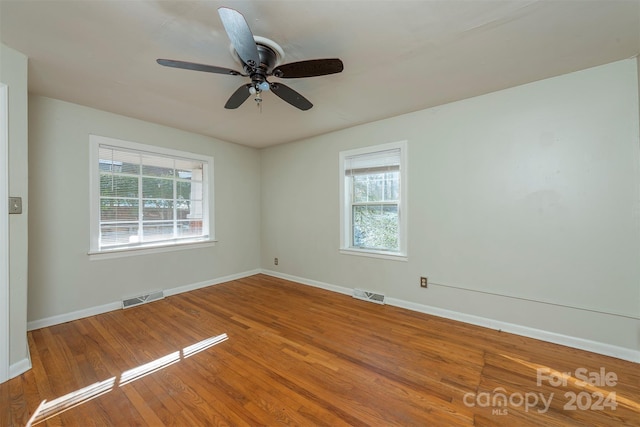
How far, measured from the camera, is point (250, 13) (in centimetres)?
154

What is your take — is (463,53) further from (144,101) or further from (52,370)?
(52,370)

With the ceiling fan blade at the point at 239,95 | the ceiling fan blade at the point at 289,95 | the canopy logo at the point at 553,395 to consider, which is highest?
the ceiling fan blade at the point at 239,95

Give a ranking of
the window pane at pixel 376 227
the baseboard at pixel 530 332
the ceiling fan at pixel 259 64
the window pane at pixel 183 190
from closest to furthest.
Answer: the ceiling fan at pixel 259 64 → the baseboard at pixel 530 332 → the window pane at pixel 376 227 → the window pane at pixel 183 190

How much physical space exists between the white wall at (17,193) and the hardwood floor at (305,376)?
242 millimetres

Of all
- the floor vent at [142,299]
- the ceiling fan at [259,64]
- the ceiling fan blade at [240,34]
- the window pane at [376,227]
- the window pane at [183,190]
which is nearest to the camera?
the ceiling fan blade at [240,34]

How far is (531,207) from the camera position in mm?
2471

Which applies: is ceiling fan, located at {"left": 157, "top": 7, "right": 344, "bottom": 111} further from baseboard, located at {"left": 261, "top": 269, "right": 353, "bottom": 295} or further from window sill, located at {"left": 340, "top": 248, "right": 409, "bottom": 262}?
baseboard, located at {"left": 261, "top": 269, "right": 353, "bottom": 295}

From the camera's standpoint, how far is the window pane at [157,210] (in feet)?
11.4

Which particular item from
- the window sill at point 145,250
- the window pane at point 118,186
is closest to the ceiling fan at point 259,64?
the window pane at point 118,186

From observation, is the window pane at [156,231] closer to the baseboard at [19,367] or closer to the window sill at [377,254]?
the baseboard at [19,367]

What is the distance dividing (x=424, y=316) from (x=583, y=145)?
7.35 ft

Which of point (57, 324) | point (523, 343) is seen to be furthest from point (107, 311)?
point (523, 343)

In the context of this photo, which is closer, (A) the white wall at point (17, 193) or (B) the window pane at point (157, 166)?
(A) the white wall at point (17, 193)

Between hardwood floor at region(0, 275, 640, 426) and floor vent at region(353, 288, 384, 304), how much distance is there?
0.52 metres
